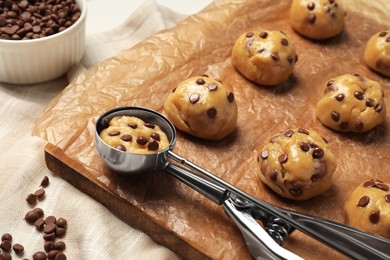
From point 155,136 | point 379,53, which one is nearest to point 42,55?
point 155,136

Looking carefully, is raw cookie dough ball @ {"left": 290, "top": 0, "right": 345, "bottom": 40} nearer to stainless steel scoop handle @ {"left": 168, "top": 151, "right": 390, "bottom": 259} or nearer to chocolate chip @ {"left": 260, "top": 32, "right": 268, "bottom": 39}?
chocolate chip @ {"left": 260, "top": 32, "right": 268, "bottom": 39}

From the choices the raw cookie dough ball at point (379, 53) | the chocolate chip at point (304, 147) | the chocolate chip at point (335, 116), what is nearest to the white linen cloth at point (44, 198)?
the chocolate chip at point (304, 147)

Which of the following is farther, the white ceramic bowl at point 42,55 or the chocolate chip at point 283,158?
the white ceramic bowl at point 42,55

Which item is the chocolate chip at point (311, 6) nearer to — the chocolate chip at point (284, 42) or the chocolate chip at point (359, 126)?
the chocolate chip at point (284, 42)

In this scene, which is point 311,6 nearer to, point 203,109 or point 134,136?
point 203,109

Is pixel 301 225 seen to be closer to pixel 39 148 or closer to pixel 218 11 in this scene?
pixel 39 148

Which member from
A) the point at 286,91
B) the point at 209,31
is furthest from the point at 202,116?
the point at 209,31

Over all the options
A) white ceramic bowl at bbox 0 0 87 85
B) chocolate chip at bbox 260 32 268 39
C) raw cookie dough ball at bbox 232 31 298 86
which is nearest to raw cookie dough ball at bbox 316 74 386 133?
raw cookie dough ball at bbox 232 31 298 86
